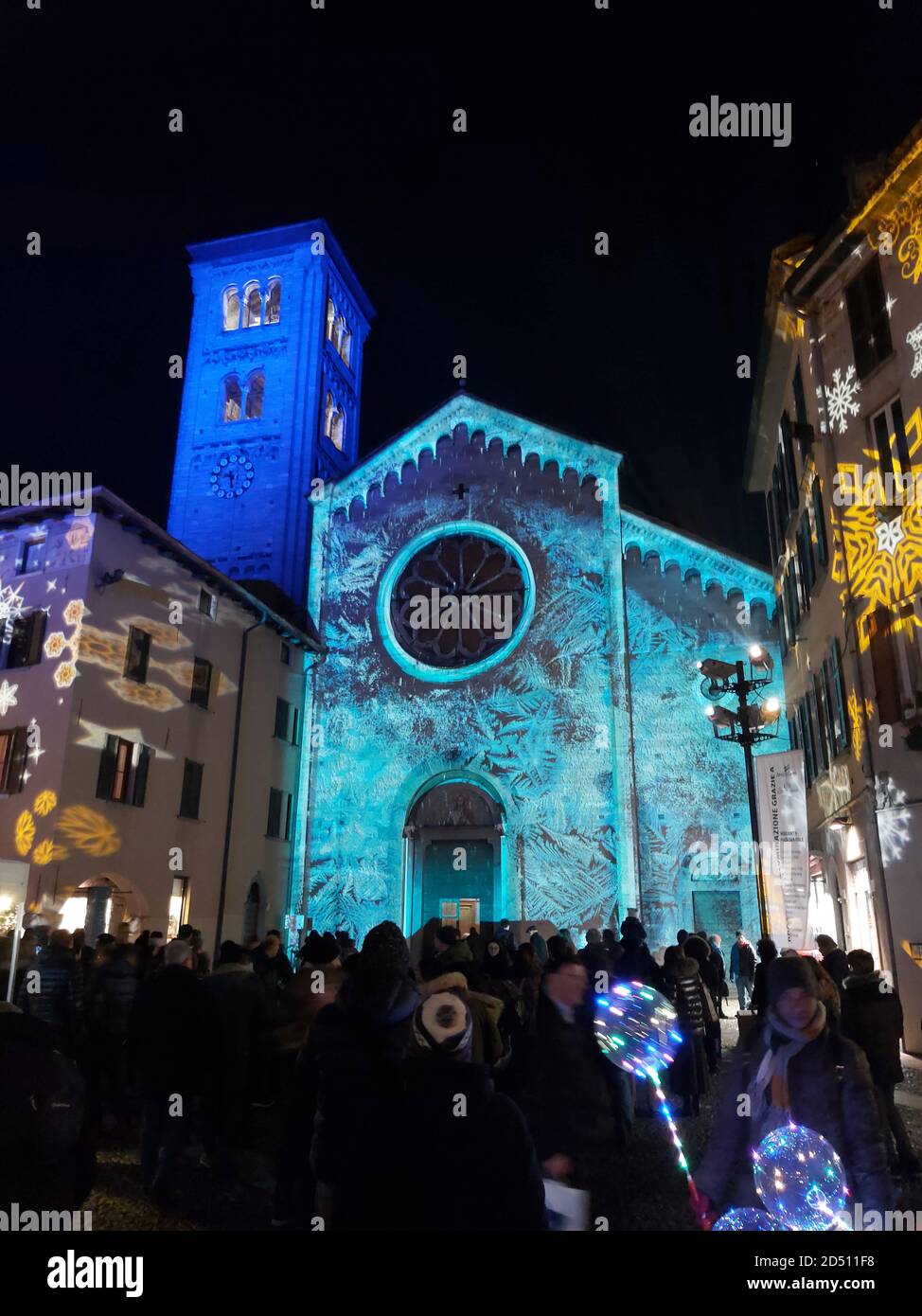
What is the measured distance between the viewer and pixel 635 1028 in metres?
5.84

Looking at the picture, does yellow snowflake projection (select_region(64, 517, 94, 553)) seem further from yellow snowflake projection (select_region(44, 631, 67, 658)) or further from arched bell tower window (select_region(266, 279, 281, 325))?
arched bell tower window (select_region(266, 279, 281, 325))

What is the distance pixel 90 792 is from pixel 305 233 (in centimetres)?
2422

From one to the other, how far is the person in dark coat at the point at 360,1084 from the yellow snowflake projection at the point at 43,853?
12.6 m

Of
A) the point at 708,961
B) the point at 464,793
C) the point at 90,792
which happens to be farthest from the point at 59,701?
the point at 708,961

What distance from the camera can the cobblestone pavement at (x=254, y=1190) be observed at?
5883mm

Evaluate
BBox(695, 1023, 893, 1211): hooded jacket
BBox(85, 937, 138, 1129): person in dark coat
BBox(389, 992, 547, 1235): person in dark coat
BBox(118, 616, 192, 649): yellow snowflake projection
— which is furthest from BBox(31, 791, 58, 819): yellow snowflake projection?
BBox(389, 992, 547, 1235): person in dark coat

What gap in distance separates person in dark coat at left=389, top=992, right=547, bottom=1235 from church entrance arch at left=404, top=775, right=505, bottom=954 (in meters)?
19.5

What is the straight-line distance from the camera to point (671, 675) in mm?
22375

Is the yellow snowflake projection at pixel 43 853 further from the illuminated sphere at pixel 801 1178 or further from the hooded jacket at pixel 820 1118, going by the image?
the illuminated sphere at pixel 801 1178

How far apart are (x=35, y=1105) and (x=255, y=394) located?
30940 mm

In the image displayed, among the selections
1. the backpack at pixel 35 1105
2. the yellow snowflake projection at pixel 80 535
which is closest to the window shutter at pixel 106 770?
the yellow snowflake projection at pixel 80 535

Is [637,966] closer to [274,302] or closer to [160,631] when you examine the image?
[160,631]

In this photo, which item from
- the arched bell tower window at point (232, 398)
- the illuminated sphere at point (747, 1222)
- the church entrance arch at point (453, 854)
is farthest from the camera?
the arched bell tower window at point (232, 398)

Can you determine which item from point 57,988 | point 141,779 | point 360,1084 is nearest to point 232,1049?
point 57,988
